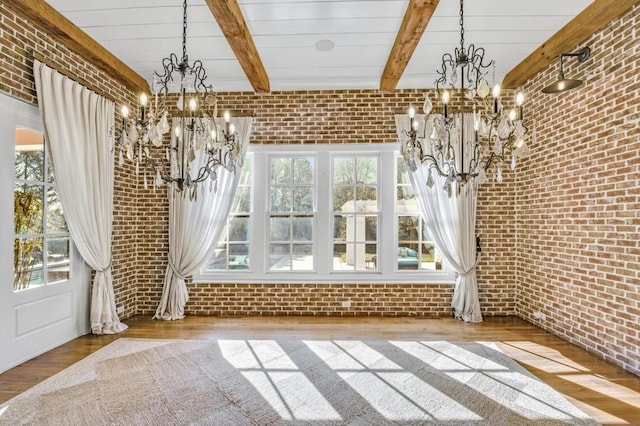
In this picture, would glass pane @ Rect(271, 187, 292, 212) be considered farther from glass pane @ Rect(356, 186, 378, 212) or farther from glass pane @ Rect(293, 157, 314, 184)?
glass pane @ Rect(356, 186, 378, 212)

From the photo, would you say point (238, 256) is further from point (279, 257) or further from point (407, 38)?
point (407, 38)

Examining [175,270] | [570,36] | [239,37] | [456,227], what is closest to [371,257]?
[456,227]

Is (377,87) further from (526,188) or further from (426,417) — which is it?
(426,417)

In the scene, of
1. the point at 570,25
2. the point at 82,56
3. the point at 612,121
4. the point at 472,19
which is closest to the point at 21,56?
the point at 82,56

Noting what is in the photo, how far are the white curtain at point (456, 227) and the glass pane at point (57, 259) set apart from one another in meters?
4.13

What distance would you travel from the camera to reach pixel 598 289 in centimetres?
330

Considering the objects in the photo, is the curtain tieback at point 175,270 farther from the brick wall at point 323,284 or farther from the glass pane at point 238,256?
the glass pane at point 238,256

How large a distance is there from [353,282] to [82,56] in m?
4.16

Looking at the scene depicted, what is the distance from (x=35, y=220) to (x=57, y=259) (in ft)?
1.61

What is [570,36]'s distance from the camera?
3.38 m

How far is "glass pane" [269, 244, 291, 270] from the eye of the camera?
477cm

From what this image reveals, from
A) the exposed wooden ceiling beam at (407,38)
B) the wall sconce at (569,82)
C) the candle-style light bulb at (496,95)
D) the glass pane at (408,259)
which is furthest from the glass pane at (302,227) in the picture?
the wall sconce at (569,82)

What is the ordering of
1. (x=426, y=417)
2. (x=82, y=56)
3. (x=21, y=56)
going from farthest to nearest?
(x=82, y=56), (x=21, y=56), (x=426, y=417)

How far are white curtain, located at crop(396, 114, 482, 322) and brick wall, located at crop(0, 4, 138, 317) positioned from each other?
380 cm
